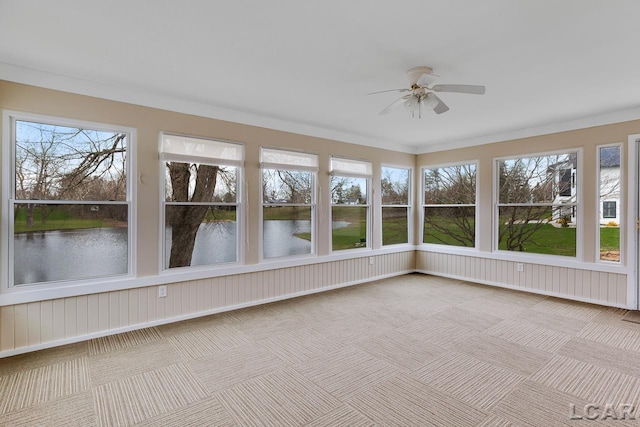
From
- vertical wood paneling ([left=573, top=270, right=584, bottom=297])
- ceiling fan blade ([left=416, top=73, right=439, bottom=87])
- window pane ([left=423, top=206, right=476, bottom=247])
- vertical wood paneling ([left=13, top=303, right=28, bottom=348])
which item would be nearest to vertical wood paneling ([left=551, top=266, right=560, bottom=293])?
vertical wood paneling ([left=573, top=270, right=584, bottom=297])

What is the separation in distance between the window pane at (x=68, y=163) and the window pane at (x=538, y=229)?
5630 millimetres

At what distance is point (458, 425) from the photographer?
6.73 ft

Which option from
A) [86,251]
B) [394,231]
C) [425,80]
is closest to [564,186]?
[394,231]

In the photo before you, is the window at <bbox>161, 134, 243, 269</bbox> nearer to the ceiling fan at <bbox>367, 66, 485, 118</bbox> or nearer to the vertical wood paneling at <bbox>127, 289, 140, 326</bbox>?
the vertical wood paneling at <bbox>127, 289, 140, 326</bbox>

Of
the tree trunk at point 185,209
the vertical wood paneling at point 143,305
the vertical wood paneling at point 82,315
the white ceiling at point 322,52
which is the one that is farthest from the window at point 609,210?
the vertical wood paneling at point 82,315

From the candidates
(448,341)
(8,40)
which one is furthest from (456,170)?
(8,40)

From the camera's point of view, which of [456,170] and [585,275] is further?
[456,170]

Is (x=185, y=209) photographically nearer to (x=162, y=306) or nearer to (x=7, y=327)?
(x=162, y=306)

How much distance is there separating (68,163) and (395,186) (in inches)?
201

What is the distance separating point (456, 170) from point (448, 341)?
3723mm

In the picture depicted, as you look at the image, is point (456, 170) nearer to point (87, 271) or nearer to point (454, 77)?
point (454, 77)

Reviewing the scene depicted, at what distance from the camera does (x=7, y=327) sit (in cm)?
295

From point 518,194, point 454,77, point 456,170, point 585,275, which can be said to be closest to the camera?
point 454,77

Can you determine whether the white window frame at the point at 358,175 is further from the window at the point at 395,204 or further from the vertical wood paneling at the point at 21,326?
the vertical wood paneling at the point at 21,326
